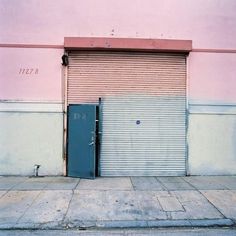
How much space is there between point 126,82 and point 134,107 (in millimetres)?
Result: 832

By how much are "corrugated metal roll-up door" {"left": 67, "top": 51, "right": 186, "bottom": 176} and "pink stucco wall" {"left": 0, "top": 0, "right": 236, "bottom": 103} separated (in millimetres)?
629

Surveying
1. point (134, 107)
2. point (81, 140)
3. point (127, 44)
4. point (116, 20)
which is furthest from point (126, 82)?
point (81, 140)

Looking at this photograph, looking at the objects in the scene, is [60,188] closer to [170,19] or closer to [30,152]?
[30,152]

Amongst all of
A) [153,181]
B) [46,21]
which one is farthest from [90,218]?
[46,21]

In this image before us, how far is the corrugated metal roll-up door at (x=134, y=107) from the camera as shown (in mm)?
9820

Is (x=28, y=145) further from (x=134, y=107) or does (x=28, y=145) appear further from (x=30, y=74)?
(x=134, y=107)

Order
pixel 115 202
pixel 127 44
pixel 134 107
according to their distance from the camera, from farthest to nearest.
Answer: pixel 134 107
pixel 127 44
pixel 115 202

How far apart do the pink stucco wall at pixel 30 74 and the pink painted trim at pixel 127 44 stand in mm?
716

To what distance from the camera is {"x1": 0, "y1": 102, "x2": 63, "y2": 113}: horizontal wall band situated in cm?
965

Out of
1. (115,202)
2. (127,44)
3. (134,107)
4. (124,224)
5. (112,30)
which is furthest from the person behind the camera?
(134,107)

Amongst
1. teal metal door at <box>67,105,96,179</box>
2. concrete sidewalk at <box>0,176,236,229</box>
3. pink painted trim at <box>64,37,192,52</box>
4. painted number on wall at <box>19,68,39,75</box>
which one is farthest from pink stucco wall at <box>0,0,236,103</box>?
concrete sidewalk at <box>0,176,236,229</box>

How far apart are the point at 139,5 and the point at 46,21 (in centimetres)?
297

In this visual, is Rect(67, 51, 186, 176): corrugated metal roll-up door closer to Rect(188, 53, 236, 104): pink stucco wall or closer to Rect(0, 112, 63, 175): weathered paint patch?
Rect(188, 53, 236, 104): pink stucco wall

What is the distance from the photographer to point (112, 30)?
9.79 meters
